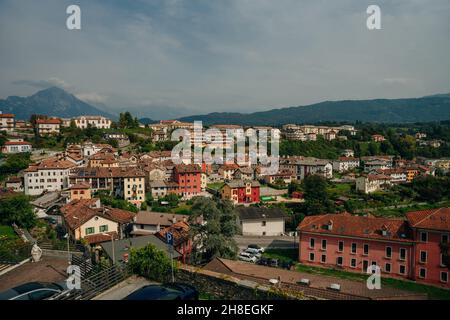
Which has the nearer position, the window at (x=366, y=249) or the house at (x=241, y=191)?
the window at (x=366, y=249)

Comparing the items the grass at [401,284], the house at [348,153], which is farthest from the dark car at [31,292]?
the house at [348,153]

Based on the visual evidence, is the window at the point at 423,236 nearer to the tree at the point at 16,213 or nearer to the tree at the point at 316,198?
the tree at the point at 316,198

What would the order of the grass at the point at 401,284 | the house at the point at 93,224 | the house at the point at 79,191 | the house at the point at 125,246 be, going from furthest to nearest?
1. the house at the point at 79,191
2. the house at the point at 93,224
3. the grass at the point at 401,284
4. the house at the point at 125,246

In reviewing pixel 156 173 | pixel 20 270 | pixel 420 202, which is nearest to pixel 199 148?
pixel 156 173

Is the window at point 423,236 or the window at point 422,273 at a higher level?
the window at point 423,236

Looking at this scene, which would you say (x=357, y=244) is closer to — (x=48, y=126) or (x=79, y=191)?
(x=79, y=191)
